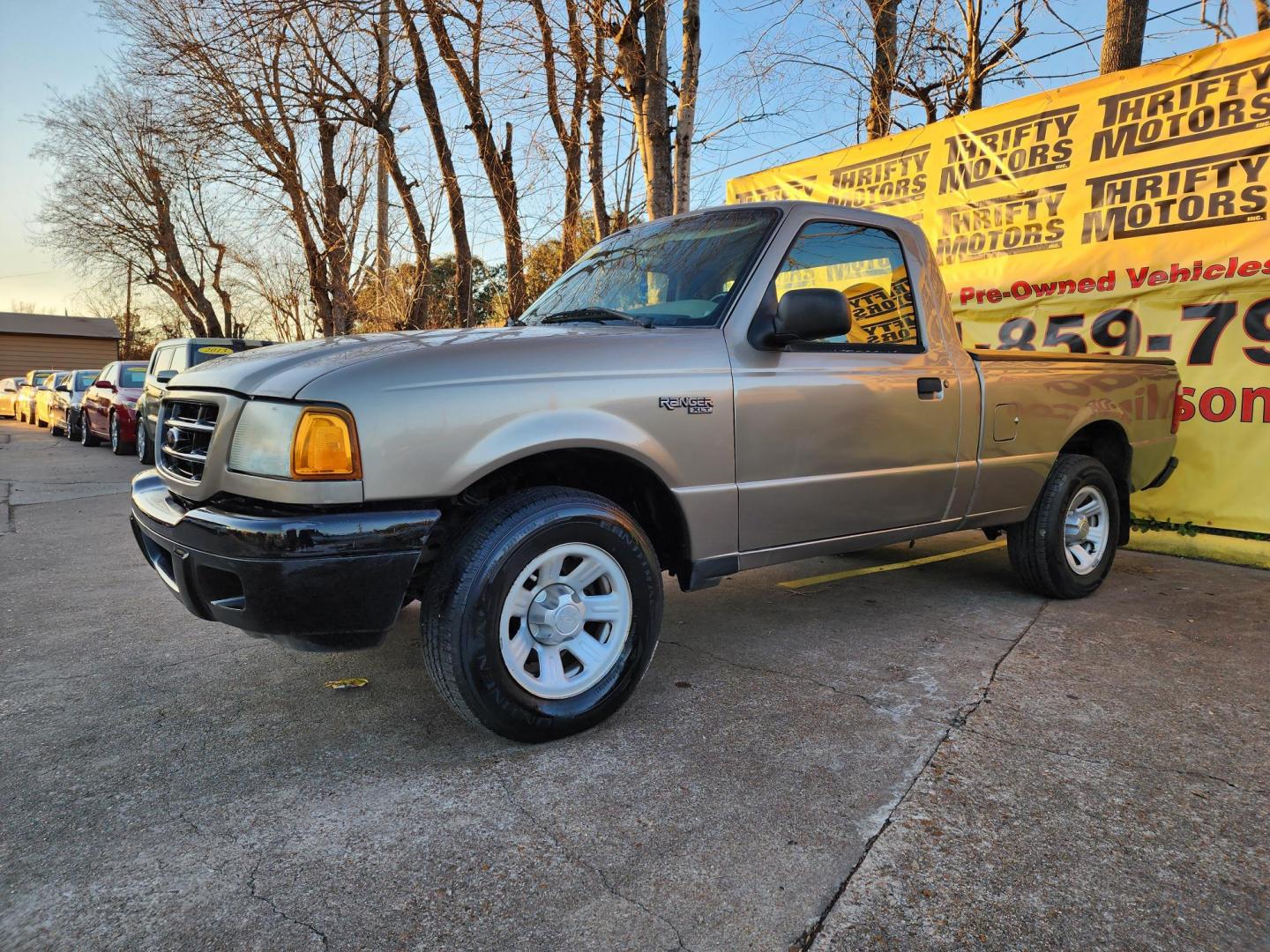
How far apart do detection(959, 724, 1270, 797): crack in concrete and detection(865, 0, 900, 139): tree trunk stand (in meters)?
9.72

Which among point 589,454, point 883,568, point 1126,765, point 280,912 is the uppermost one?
point 589,454

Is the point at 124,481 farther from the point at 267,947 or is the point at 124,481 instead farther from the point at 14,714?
the point at 267,947

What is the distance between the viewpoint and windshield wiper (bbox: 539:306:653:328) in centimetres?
323

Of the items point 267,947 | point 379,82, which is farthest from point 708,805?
point 379,82

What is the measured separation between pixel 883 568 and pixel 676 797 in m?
3.43

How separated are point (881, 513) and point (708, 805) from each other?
69.6 inches

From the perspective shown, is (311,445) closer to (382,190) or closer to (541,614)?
(541,614)

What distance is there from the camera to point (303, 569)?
7.41ft

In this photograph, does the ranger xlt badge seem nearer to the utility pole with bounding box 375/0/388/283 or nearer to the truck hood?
the truck hood

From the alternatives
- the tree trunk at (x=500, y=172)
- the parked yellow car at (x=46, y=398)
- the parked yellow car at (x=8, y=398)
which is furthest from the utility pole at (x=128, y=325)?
the tree trunk at (x=500, y=172)

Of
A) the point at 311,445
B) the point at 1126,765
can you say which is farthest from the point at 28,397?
the point at 1126,765

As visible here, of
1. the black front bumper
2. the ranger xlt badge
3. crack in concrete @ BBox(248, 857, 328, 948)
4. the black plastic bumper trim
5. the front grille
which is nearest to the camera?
crack in concrete @ BBox(248, 857, 328, 948)

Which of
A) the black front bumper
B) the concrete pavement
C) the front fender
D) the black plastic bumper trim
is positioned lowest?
the concrete pavement

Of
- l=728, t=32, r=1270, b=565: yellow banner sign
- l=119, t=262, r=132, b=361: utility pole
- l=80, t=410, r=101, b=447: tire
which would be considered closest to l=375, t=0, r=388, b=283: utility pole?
l=80, t=410, r=101, b=447: tire
